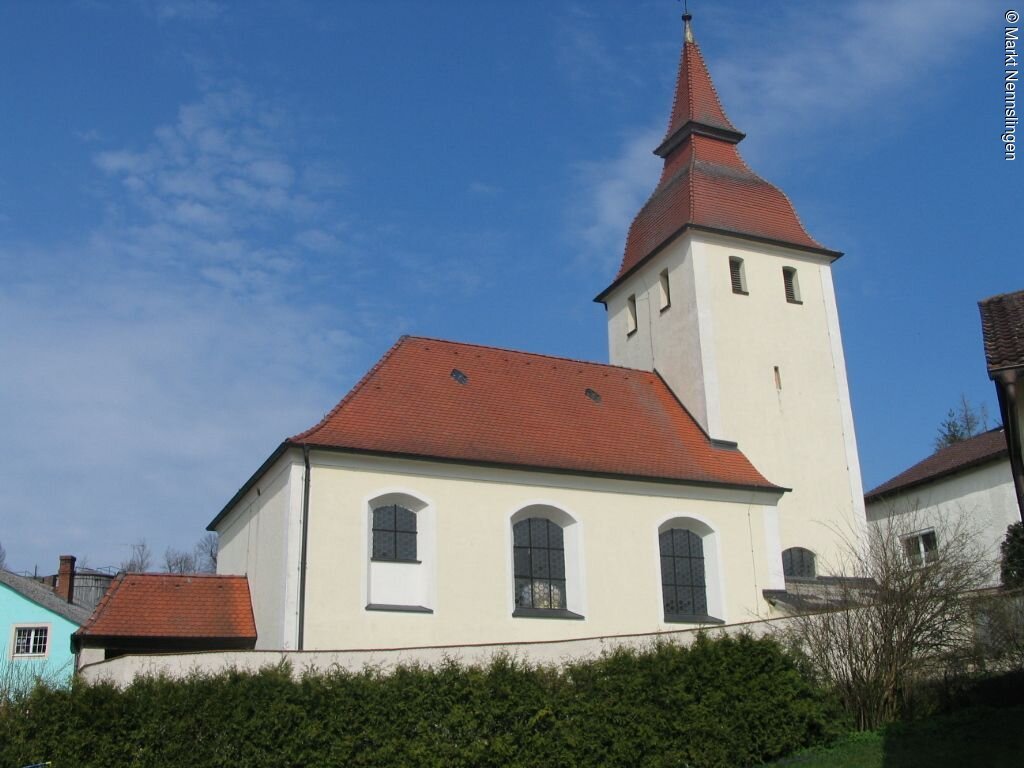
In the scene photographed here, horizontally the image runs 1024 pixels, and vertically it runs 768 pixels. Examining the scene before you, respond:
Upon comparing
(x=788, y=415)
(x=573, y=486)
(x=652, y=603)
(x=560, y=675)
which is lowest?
(x=560, y=675)

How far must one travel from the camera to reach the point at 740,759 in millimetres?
15750

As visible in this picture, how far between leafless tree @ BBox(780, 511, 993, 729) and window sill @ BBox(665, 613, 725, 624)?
417 cm

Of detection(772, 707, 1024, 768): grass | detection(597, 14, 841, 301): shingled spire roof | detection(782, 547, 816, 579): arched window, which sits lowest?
detection(772, 707, 1024, 768): grass

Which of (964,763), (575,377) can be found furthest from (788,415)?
(964,763)

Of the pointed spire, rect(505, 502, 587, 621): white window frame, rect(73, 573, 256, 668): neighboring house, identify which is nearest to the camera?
rect(73, 573, 256, 668): neighboring house

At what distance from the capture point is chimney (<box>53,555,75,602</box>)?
137 feet

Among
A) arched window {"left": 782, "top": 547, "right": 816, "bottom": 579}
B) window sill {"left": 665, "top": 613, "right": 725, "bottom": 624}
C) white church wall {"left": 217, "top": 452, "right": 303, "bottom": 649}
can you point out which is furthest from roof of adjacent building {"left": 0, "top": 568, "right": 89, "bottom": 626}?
arched window {"left": 782, "top": 547, "right": 816, "bottom": 579}

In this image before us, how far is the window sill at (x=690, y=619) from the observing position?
69.8ft

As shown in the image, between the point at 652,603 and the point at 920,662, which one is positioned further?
the point at 652,603

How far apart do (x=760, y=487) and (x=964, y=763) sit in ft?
34.0

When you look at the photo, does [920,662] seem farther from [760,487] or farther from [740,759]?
[760,487]

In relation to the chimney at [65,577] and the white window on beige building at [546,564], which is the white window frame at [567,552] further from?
the chimney at [65,577]

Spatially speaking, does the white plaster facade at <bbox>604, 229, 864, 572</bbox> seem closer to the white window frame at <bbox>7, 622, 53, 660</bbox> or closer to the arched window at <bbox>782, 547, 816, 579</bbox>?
the arched window at <bbox>782, 547, 816, 579</bbox>

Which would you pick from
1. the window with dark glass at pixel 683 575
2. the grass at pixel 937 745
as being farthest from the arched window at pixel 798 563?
the grass at pixel 937 745
